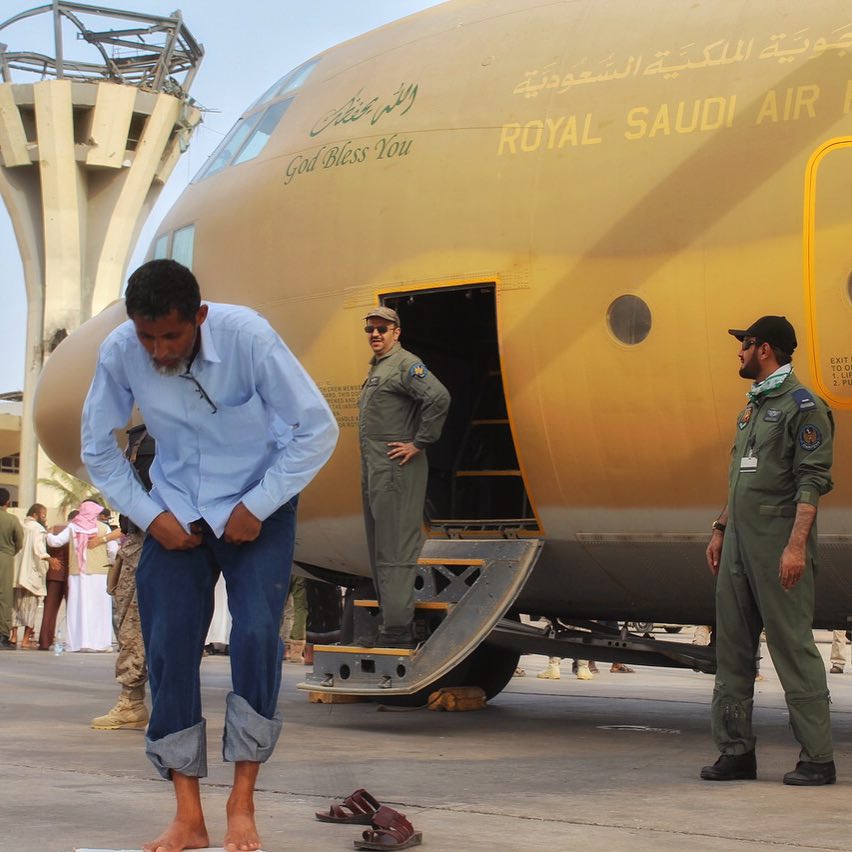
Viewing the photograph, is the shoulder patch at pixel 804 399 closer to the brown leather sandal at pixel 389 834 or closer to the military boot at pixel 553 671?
the brown leather sandal at pixel 389 834

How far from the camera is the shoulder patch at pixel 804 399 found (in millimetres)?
6199

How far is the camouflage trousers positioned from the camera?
8.25m

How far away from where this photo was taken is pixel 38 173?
59.7 metres

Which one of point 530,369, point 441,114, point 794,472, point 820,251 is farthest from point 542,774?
point 441,114

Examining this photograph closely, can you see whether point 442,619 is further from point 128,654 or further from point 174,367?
point 174,367

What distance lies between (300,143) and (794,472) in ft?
13.8

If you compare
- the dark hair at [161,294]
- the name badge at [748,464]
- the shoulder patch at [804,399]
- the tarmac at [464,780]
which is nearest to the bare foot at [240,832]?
the tarmac at [464,780]

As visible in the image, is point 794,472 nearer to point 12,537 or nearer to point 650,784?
point 650,784

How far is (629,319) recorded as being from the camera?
295 inches

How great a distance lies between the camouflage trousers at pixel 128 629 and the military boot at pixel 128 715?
63 mm

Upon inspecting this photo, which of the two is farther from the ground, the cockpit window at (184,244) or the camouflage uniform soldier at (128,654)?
the cockpit window at (184,244)

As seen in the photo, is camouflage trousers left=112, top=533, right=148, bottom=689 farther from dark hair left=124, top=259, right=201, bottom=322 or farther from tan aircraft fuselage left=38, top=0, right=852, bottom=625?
dark hair left=124, top=259, right=201, bottom=322

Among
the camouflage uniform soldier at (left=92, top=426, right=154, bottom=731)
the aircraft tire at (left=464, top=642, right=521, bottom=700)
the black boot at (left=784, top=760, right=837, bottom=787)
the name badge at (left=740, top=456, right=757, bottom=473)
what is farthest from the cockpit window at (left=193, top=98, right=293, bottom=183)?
the black boot at (left=784, top=760, right=837, bottom=787)

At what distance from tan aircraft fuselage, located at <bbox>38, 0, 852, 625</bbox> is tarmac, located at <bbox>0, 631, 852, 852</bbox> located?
1.03 m
